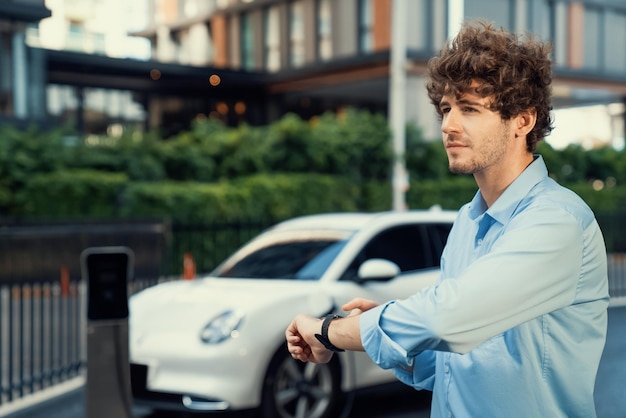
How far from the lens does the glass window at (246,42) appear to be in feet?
136

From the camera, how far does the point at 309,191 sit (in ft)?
68.7

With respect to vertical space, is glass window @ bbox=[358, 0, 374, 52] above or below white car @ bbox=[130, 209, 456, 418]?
above

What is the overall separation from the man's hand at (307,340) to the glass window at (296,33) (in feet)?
119

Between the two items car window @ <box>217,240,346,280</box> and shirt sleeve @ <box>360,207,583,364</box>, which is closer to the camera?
shirt sleeve @ <box>360,207,583,364</box>

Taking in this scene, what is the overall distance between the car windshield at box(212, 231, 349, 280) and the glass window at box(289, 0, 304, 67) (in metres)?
30.5

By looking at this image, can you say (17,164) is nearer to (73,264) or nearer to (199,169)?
(199,169)

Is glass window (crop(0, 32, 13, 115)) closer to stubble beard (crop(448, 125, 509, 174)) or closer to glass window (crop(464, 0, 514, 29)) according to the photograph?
glass window (crop(464, 0, 514, 29))

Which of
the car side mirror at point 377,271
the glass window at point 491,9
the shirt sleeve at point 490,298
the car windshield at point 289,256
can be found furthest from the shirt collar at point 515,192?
the glass window at point 491,9

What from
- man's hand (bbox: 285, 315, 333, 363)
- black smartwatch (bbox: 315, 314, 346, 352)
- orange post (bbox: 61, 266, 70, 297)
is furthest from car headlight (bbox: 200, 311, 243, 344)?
black smartwatch (bbox: 315, 314, 346, 352)

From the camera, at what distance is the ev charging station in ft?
18.6

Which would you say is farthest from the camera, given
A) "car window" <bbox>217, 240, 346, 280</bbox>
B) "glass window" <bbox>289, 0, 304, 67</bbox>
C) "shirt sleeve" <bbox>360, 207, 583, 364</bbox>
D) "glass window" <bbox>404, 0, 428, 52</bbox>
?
"glass window" <bbox>289, 0, 304, 67</bbox>

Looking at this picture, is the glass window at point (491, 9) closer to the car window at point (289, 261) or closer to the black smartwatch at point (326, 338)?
the car window at point (289, 261)

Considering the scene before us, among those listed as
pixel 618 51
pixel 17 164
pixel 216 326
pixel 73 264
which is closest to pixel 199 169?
pixel 17 164

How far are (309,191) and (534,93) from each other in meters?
18.8
